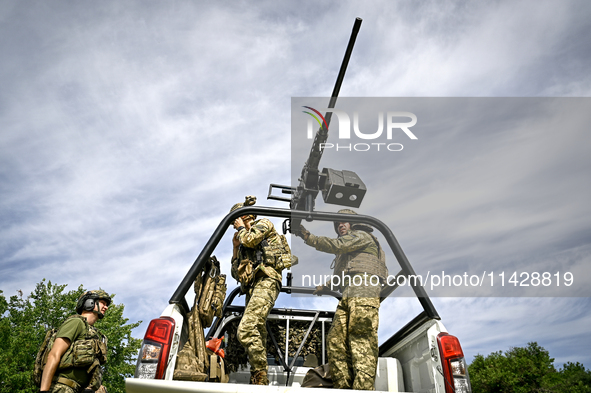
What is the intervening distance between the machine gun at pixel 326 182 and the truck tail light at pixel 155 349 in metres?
1.81

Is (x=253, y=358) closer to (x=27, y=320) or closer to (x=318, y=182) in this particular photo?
(x=318, y=182)

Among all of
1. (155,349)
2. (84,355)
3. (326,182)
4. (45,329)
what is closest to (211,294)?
(155,349)

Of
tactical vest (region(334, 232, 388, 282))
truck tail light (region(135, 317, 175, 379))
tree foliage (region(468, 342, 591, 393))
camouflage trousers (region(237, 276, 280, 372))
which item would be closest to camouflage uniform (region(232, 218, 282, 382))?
camouflage trousers (region(237, 276, 280, 372))

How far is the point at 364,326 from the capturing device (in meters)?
3.40

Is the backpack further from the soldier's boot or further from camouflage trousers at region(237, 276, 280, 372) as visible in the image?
the soldier's boot

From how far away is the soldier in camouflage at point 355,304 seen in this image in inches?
130

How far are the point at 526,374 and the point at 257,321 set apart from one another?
41.4 meters

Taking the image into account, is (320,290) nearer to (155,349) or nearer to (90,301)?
(155,349)

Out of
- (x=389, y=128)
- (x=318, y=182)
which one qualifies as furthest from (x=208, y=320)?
(x=389, y=128)

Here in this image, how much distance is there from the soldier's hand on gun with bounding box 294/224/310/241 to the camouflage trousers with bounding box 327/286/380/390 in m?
0.61

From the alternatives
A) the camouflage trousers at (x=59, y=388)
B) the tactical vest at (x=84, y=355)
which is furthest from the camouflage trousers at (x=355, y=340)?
the camouflage trousers at (x=59, y=388)

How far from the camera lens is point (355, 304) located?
350cm

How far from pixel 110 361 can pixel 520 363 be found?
113ft

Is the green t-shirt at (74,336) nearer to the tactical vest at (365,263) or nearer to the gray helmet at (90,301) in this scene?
the gray helmet at (90,301)
